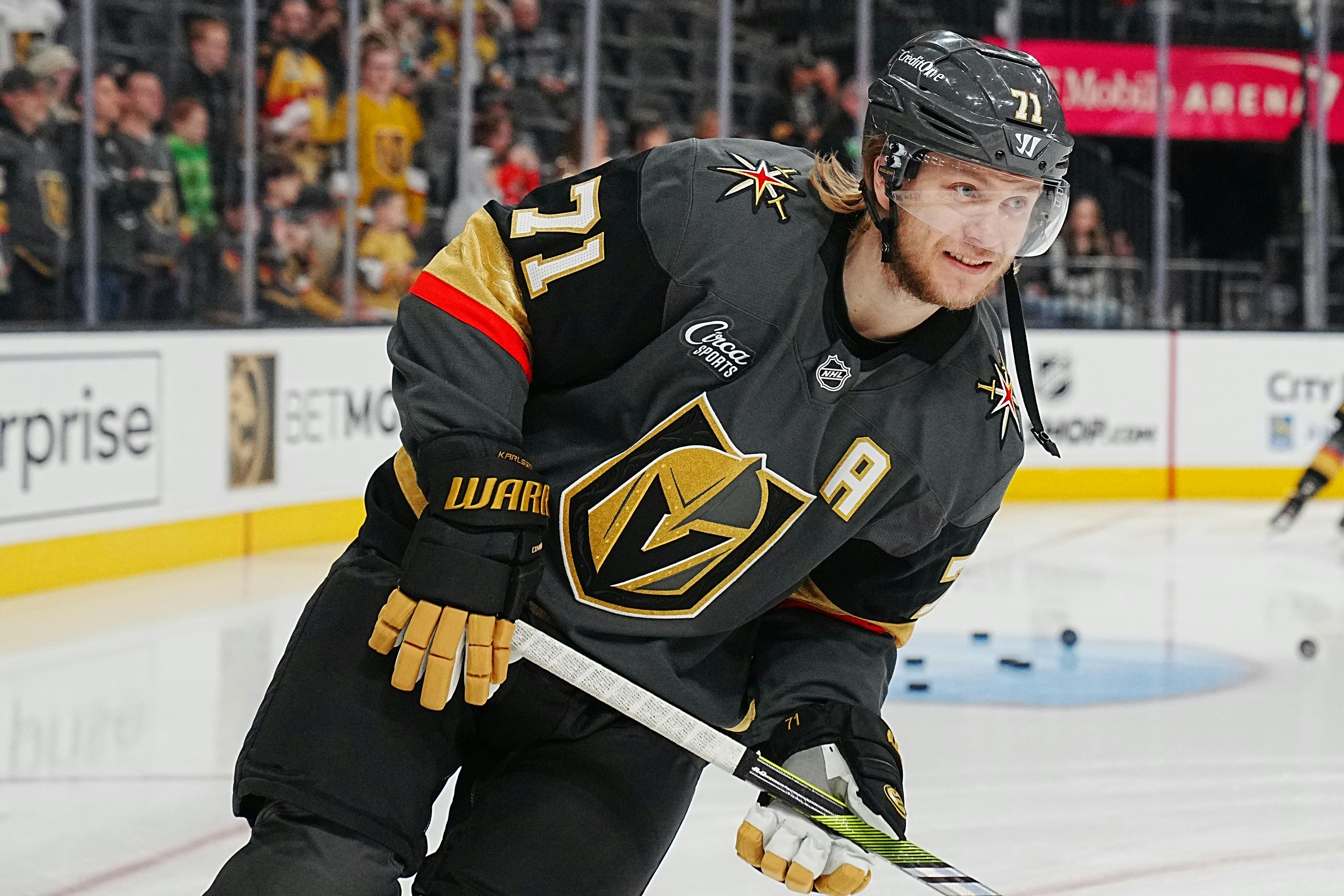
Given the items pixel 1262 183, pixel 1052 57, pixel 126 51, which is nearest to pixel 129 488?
pixel 126 51

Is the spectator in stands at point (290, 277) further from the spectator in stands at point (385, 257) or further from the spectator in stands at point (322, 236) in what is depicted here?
the spectator in stands at point (385, 257)

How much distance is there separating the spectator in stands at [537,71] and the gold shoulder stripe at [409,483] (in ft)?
20.6

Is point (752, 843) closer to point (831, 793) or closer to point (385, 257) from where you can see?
point (831, 793)

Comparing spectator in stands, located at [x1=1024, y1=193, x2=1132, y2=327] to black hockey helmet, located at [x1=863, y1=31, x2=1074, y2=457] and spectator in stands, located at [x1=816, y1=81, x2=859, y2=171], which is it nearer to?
spectator in stands, located at [x1=816, y1=81, x2=859, y2=171]

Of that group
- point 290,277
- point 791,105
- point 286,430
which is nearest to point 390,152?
point 290,277

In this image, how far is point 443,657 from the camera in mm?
1615

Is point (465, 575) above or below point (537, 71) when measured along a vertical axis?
below

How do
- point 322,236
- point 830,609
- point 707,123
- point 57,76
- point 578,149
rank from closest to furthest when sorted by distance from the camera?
point 830,609, point 57,76, point 322,236, point 578,149, point 707,123

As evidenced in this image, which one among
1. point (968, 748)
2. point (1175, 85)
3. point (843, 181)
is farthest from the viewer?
point (1175, 85)

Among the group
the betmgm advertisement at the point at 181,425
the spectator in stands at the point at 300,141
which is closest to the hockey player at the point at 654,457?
the betmgm advertisement at the point at 181,425

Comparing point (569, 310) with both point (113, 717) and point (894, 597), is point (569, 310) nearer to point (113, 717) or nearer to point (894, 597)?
point (894, 597)

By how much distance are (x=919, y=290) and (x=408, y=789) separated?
72cm

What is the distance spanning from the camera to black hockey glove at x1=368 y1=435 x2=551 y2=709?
161cm

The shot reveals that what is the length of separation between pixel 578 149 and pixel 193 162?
7.16 ft
